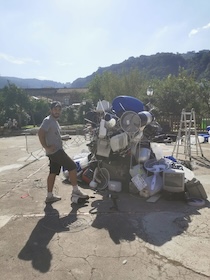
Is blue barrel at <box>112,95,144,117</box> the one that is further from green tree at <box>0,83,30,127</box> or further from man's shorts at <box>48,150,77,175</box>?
green tree at <box>0,83,30,127</box>

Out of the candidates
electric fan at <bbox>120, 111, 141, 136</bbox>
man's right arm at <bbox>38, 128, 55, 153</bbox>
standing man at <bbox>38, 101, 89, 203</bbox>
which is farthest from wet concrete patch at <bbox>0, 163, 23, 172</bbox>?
electric fan at <bbox>120, 111, 141, 136</bbox>

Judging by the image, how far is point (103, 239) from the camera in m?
3.12

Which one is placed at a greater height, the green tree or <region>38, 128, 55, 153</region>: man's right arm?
the green tree

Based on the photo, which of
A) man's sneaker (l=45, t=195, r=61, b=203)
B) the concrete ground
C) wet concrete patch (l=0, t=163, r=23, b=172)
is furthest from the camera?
wet concrete patch (l=0, t=163, r=23, b=172)

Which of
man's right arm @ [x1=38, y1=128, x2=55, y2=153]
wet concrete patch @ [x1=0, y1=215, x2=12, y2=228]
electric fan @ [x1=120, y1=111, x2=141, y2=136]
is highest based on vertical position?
electric fan @ [x1=120, y1=111, x2=141, y2=136]

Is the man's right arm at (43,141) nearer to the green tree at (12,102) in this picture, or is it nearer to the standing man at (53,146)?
the standing man at (53,146)

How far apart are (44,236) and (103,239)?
0.75m

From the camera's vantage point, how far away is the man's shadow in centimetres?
271

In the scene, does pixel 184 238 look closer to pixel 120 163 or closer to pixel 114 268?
pixel 114 268

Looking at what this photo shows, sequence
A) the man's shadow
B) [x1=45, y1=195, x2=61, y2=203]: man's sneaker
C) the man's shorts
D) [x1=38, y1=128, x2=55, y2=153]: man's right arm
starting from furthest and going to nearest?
[x1=45, y1=195, x2=61, y2=203]: man's sneaker
the man's shorts
[x1=38, y1=128, x2=55, y2=153]: man's right arm
the man's shadow

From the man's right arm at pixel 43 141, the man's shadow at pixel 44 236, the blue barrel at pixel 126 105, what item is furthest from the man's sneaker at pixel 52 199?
the blue barrel at pixel 126 105

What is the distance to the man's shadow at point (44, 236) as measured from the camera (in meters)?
2.71

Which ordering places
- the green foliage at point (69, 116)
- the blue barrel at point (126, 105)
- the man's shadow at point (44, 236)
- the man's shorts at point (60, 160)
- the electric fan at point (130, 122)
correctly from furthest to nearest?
1. the green foliage at point (69, 116)
2. the blue barrel at point (126, 105)
3. the electric fan at point (130, 122)
4. the man's shorts at point (60, 160)
5. the man's shadow at point (44, 236)

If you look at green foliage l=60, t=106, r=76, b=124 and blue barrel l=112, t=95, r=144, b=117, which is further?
green foliage l=60, t=106, r=76, b=124
